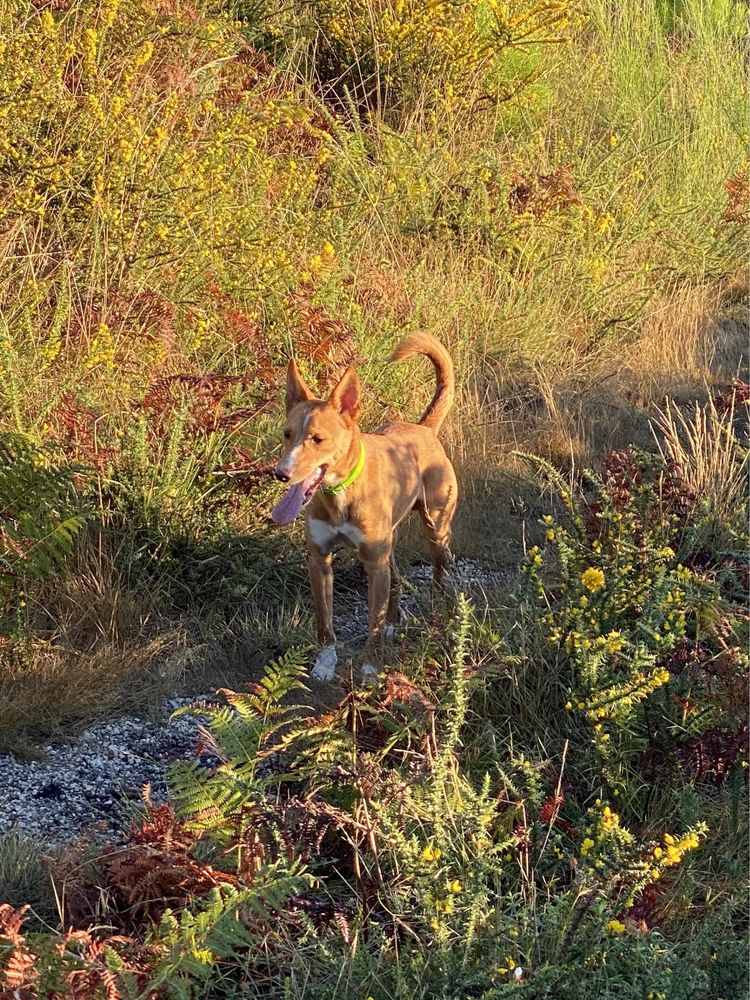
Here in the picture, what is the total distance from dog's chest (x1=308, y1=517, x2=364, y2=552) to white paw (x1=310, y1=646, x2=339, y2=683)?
41 centimetres

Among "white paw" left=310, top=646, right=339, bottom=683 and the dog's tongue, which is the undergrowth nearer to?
"white paw" left=310, top=646, right=339, bottom=683

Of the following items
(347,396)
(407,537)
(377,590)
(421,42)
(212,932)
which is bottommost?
(407,537)

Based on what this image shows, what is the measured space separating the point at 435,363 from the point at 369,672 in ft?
5.34

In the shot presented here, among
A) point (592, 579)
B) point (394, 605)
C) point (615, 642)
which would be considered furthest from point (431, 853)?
point (394, 605)

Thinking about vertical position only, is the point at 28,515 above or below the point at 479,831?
above

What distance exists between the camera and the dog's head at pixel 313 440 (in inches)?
163

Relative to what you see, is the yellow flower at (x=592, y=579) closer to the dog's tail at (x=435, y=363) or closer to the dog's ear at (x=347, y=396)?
the dog's ear at (x=347, y=396)

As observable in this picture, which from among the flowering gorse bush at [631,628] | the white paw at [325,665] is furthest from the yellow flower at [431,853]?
the white paw at [325,665]

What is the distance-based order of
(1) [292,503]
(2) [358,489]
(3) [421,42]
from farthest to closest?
1. (3) [421,42]
2. (2) [358,489]
3. (1) [292,503]

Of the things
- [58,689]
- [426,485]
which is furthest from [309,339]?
[58,689]

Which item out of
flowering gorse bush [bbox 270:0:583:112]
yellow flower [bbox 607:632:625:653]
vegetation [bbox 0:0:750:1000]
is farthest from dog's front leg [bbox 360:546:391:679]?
flowering gorse bush [bbox 270:0:583:112]

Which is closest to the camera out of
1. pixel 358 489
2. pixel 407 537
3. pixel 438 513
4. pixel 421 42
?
pixel 358 489

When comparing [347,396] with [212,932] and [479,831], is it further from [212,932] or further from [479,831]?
[212,932]

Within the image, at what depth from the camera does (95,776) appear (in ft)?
11.8
